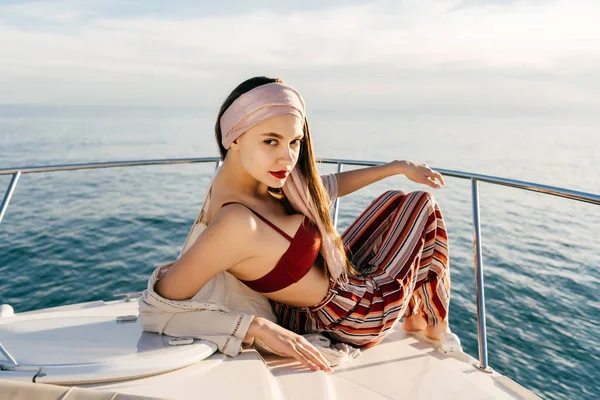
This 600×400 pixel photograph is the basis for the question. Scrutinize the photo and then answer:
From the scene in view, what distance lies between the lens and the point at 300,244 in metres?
1.72

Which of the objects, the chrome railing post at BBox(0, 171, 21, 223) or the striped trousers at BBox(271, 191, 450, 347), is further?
the chrome railing post at BBox(0, 171, 21, 223)

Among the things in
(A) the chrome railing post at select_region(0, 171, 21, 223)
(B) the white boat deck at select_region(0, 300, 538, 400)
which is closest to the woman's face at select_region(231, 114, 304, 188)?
(B) the white boat deck at select_region(0, 300, 538, 400)

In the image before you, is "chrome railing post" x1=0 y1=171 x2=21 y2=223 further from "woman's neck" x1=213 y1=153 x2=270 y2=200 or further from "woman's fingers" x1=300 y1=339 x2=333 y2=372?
"woman's fingers" x1=300 y1=339 x2=333 y2=372

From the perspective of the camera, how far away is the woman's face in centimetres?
160

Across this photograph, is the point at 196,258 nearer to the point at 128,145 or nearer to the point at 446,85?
the point at 128,145

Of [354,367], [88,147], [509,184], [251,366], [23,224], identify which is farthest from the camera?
[88,147]

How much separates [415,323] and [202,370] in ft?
3.48

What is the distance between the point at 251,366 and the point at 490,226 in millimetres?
7949

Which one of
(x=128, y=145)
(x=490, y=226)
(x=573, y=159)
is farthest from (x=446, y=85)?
(x=490, y=226)

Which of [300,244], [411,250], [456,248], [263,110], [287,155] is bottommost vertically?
[456,248]

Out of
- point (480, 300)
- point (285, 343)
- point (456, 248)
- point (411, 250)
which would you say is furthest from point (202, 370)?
point (456, 248)

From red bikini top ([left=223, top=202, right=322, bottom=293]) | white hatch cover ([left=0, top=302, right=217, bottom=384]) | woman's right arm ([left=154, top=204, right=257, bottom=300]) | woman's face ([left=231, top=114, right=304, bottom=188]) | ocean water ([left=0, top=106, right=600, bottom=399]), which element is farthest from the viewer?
ocean water ([left=0, top=106, right=600, bottom=399])

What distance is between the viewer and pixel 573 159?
16.5 metres

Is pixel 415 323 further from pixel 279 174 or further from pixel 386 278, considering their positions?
pixel 279 174
